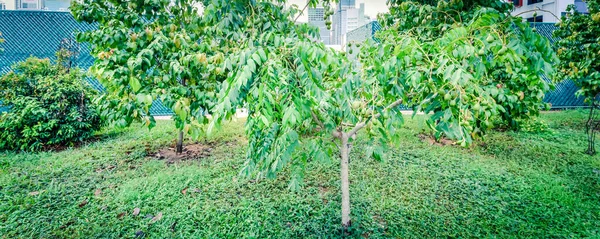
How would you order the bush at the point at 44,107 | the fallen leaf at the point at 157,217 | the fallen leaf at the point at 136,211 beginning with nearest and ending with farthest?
the fallen leaf at the point at 157,217 → the fallen leaf at the point at 136,211 → the bush at the point at 44,107

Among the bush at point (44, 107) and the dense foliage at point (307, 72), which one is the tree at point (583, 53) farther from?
the bush at point (44, 107)

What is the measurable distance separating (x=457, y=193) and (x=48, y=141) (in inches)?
220

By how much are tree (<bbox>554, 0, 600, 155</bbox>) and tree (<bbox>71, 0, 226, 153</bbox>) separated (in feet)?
15.0

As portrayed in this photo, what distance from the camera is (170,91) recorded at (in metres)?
3.24

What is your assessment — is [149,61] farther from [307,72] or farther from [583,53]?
[583,53]

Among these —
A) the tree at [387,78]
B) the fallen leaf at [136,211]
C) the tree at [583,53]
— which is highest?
the tree at [583,53]

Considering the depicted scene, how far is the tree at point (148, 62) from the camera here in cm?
295

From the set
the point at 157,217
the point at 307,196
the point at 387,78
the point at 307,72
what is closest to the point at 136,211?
the point at 157,217

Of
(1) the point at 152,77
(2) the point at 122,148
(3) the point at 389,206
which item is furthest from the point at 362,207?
(2) the point at 122,148

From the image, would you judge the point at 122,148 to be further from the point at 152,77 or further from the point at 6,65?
the point at 6,65

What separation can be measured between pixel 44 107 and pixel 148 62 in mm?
3172

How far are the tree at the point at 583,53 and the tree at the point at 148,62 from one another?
457 centimetres

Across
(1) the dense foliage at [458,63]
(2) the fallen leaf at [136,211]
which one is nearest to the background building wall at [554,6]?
(1) the dense foliage at [458,63]

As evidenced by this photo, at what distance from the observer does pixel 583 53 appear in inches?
177
